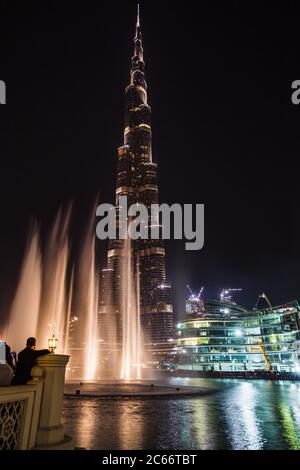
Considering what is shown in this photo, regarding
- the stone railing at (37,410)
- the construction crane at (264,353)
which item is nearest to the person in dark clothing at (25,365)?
the stone railing at (37,410)

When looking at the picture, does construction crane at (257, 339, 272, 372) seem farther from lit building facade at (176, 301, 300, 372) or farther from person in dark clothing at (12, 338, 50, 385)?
person in dark clothing at (12, 338, 50, 385)

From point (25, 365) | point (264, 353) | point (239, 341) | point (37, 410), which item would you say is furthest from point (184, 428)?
point (239, 341)

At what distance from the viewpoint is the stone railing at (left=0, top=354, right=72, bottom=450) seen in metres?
5.22

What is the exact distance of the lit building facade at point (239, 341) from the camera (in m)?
77.5

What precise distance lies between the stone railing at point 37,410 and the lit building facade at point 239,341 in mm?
78210

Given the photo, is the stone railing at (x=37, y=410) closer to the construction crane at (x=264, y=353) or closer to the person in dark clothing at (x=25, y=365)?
the person in dark clothing at (x=25, y=365)

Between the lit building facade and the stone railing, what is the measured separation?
7821cm

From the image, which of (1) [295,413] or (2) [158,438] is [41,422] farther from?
(1) [295,413]

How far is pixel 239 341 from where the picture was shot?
88.4 metres

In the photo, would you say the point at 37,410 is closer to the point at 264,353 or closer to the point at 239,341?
the point at 264,353

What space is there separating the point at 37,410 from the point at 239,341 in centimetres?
9082

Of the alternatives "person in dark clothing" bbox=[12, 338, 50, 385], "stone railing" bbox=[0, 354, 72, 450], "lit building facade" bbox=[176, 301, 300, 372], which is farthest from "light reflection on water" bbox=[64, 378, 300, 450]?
"lit building facade" bbox=[176, 301, 300, 372]
